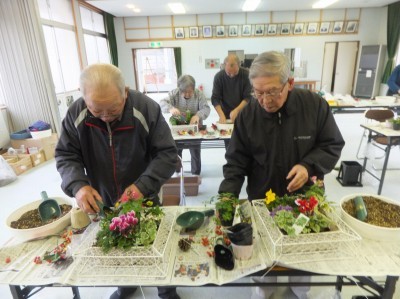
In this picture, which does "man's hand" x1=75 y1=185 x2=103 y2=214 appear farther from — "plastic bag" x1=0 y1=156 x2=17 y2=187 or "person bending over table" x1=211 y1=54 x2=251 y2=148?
"plastic bag" x1=0 y1=156 x2=17 y2=187

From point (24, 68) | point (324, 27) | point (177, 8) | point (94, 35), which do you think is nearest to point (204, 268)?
point (24, 68)

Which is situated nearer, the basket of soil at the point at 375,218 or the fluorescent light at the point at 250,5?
the basket of soil at the point at 375,218

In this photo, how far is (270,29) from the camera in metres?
8.63

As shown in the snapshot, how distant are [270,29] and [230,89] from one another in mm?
6659

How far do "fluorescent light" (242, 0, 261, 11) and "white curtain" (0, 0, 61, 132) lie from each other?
5166 mm

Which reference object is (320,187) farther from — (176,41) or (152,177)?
(176,41)

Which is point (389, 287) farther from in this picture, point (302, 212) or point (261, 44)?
point (261, 44)

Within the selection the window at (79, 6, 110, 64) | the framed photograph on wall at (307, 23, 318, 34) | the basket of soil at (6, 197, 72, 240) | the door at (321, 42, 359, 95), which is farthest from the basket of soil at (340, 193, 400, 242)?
the framed photograph on wall at (307, 23, 318, 34)

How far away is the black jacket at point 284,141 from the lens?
120cm

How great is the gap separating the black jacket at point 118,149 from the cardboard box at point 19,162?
127 inches

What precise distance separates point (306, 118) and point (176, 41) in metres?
8.60

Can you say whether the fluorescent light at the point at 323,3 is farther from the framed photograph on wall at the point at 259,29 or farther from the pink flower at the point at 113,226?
the pink flower at the point at 113,226

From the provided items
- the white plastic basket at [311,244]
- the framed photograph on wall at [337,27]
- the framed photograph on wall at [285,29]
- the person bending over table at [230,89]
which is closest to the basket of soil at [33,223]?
the white plastic basket at [311,244]

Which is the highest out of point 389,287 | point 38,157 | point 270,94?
point 270,94
